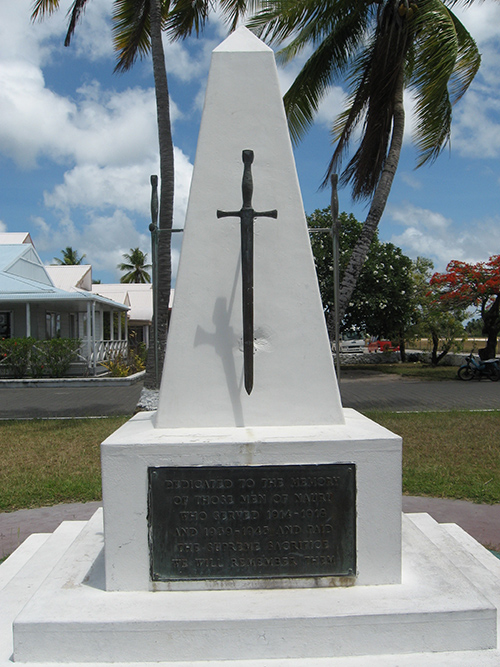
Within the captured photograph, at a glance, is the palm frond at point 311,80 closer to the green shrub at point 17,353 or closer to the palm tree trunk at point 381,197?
the palm tree trunk at point 381,197

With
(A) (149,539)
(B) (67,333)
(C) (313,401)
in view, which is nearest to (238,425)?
(C) (313,401)

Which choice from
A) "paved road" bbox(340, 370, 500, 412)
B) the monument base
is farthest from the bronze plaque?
"paved road" bbox(340, 370, 500, 412)

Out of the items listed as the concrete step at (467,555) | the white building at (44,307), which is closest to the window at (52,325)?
the white building at (44,307)

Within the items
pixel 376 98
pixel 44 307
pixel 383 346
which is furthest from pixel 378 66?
pixel 383 346

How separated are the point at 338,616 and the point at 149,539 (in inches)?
37.0

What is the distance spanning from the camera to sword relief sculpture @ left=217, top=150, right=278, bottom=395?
2.85 metres

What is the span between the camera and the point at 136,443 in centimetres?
274

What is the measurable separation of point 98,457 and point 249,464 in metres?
4.91

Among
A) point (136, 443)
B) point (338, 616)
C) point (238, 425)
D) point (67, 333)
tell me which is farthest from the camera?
point (67, 333)

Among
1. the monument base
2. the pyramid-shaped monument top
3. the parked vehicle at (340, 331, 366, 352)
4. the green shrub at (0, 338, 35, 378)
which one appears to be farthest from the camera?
the parked vehicle at (340, 331, 366, 352)

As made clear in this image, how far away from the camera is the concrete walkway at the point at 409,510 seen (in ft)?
14.5

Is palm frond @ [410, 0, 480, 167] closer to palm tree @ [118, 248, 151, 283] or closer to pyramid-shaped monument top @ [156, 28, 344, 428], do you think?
pyramid-shaped monument top @ [156, 28, 344, 428]

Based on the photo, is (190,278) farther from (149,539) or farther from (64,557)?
(64,557)

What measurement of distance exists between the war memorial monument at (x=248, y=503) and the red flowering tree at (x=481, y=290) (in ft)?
55.3
